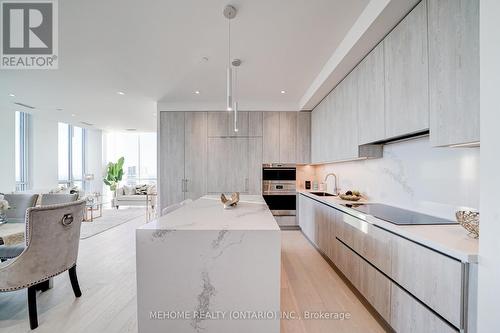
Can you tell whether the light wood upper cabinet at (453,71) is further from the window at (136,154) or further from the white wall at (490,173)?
the window at (136,154)

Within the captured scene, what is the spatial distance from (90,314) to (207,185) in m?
2.94

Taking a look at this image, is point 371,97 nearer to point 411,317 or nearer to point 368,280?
point 368,280

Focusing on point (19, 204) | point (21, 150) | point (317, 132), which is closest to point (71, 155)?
point (21, 150)

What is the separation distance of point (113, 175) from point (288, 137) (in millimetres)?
7620

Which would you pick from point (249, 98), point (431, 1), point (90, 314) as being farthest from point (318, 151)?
point (90, 314)

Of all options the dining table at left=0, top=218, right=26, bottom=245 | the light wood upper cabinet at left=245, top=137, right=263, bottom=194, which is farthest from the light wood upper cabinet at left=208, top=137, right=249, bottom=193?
the dining table at left=0, top=218, right=26, bottom=245

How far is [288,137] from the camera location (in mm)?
4762

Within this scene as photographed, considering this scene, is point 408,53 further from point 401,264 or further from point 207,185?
point 207,185

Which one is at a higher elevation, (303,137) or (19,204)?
(303,137)

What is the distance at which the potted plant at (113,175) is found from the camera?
8.72 metres

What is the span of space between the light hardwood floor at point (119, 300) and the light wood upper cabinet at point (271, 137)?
214cm

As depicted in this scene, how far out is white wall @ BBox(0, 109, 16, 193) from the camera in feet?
16.6

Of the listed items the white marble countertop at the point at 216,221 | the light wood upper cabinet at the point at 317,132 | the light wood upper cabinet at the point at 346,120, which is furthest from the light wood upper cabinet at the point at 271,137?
the white marble countertop at the point at 216,221

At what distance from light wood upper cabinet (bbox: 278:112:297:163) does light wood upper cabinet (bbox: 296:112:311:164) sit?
9 cm
